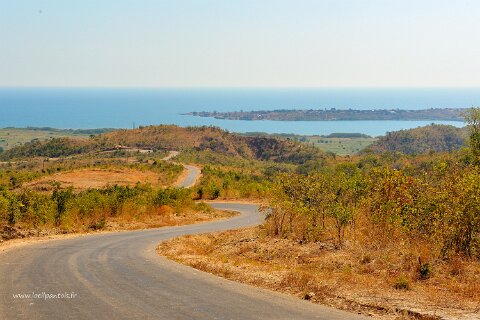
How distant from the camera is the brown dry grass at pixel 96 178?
55.5m

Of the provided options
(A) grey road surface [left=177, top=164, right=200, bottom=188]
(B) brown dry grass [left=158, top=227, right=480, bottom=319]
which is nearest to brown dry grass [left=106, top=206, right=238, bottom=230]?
(B) brown dry grass [left=158, top=227, right=480, bottom=319]

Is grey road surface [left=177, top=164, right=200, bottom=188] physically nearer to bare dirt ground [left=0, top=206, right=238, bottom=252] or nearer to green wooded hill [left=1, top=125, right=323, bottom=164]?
bare dirt ground [left=0, top=206, right=238, bottom=252]

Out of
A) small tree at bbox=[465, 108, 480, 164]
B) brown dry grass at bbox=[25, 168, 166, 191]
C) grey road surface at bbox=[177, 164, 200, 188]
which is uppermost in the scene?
small tree at bbox=[465, 108, 480, 164]

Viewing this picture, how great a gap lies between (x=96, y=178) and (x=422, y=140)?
105m

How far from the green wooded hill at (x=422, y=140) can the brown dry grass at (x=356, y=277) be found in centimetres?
12394

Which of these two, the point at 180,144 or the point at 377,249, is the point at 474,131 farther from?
the point at 180,144

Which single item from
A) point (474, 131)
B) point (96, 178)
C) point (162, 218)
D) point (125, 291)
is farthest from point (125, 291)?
point (96, 178)

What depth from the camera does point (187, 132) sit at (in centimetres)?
13850

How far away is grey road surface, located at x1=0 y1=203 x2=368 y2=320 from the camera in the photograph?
408 inches

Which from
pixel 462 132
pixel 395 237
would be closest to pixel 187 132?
pixel 462 132

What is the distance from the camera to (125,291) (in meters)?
12.5

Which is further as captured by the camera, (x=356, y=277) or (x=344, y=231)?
(x=344, y=231)

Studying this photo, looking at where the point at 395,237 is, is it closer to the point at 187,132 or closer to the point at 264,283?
the point at 264,283

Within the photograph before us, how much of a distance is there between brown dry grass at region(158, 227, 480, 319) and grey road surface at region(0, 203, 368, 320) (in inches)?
24.2
